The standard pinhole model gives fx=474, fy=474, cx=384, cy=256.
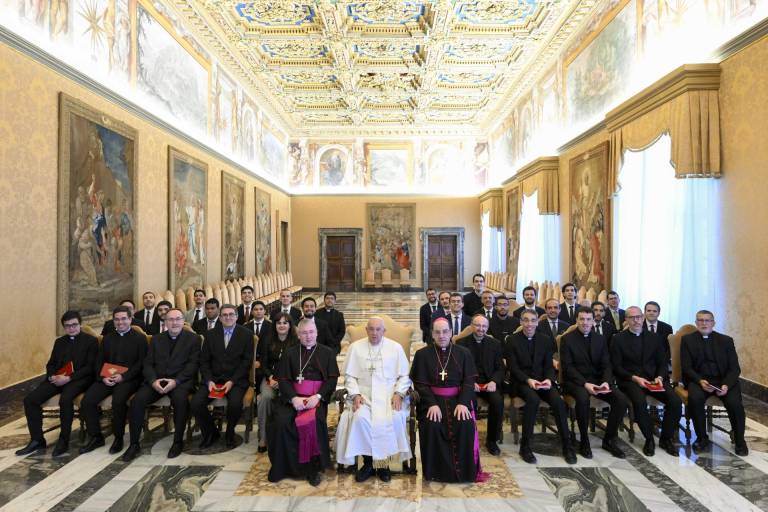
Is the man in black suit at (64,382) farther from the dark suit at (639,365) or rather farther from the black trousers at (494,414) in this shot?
the dark suit at (639,365)

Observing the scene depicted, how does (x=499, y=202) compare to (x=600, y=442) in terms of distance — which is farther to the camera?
(x=499, y=202)

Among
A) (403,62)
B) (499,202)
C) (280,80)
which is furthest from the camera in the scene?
(499,202)

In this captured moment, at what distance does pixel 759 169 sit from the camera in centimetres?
562

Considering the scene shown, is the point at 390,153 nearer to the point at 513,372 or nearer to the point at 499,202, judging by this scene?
the point at 499,202

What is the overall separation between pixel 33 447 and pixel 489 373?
15.1 feet

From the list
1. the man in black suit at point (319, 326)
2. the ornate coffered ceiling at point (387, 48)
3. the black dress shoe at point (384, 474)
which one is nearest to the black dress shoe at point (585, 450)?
the black dress shoe at point (384, 474)

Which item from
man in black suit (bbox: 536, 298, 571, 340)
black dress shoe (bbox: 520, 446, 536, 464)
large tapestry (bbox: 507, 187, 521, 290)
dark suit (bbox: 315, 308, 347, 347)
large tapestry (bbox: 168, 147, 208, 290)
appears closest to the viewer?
black dress shoe (bbox: 520, 446, 536, 464)

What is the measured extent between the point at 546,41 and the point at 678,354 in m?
9.47

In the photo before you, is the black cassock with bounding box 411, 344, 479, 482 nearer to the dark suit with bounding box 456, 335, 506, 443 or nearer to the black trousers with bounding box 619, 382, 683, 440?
the dark suit with bounding box 456, 335, 506, 443

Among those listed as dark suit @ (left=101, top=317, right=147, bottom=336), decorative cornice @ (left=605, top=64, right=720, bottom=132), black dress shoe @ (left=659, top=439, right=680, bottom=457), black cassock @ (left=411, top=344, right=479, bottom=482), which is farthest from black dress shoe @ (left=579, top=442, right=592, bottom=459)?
dark suit @ (left=101, top=317, right=147, bottom=336)

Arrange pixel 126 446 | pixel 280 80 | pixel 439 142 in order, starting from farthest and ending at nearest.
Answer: pixel 439 142, pixel 280 80, pixel 126 446

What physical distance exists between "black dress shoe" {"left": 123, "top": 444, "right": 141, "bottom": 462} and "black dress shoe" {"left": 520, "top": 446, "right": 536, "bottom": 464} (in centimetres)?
371

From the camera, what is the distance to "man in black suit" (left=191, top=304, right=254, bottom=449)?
486cm

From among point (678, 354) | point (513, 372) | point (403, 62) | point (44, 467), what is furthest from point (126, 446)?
point (403, 62)
